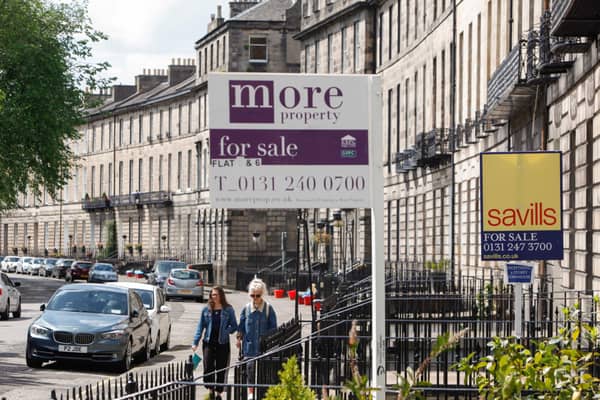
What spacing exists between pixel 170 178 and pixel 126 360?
8341cm

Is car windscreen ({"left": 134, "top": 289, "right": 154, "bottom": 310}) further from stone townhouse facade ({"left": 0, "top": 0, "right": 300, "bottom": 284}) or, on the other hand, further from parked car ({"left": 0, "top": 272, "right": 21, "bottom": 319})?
stone townhouse facade ({"left": 0, "top": 0, "right": 300, "bottom": 284})

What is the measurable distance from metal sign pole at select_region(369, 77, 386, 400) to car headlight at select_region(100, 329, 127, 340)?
44.6 feet

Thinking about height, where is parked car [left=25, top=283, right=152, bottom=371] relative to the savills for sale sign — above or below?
below

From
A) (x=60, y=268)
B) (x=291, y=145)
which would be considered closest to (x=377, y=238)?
(x=291, y=145)

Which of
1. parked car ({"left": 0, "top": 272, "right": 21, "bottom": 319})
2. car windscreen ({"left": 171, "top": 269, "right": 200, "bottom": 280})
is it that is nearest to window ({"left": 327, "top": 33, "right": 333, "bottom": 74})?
car windscreen ({"left": 171, "top": 269, "right": 200, "bottom": 280})

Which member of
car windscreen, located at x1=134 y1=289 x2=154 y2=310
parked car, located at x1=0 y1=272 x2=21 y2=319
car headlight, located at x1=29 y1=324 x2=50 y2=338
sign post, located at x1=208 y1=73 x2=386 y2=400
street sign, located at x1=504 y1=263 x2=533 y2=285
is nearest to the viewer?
Result: sign post, located at x1=208 y1=73 x2=386 y2=400

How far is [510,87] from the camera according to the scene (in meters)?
28.2

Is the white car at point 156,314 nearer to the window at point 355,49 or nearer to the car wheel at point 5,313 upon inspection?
the car wheel at point 5,313

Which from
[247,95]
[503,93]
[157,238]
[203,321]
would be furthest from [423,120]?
[157,238]

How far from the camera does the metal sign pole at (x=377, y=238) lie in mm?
8250

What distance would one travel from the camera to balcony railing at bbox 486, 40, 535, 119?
27064mm

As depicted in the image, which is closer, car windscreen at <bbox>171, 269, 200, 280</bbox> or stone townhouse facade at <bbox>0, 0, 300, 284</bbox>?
car windscreen at <bbox>171, 269, 200, 280</bbox>

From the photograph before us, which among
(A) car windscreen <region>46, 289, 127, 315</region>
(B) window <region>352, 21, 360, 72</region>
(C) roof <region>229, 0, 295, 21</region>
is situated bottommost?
(A) car windscreen <region>46, 289, 127, 315</region>

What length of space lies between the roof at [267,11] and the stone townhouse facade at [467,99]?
39.6ft
